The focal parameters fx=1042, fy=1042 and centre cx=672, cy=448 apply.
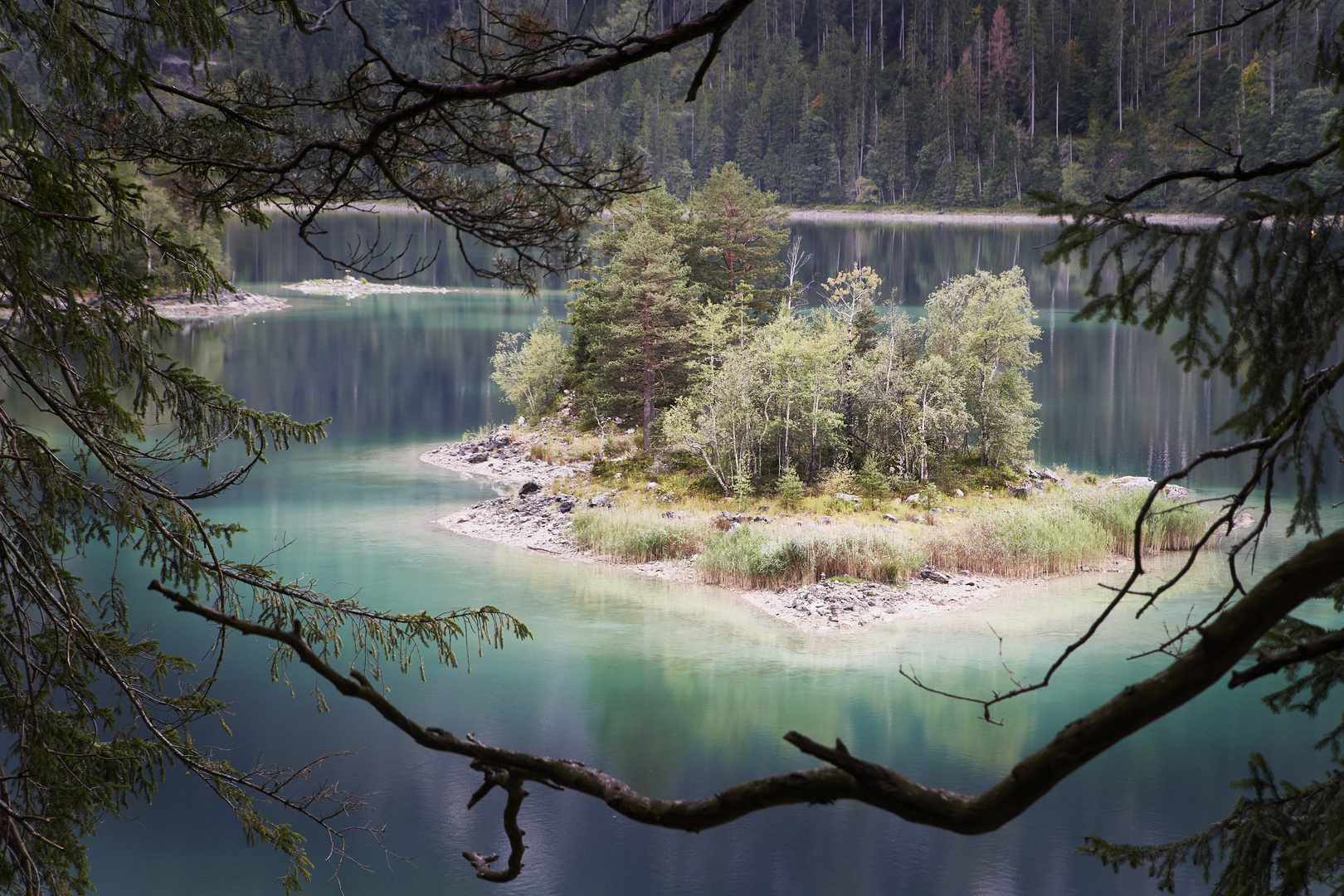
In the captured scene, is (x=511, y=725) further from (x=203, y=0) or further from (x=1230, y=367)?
(x=1230, y=367)

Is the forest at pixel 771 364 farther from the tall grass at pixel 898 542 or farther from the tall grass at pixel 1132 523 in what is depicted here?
the tall grass at pixel 1132 523

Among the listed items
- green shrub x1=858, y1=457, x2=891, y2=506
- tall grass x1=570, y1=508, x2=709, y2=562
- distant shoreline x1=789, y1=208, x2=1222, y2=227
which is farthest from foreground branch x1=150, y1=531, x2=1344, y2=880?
distant shoreline x1=789, y1=208, x2=1222, y2=227

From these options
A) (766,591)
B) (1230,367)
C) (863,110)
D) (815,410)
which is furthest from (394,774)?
(863,110)

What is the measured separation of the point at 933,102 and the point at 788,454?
58384mm

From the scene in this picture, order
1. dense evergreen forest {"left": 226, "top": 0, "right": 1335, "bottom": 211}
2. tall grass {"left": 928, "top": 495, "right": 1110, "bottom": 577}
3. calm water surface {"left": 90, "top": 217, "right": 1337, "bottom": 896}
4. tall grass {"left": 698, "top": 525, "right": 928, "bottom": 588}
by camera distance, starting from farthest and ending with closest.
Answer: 1. dense evergreen forest {"left": 226, "top": 0, "right": 1335, "bottom": 211}
2. tall grass {"left": 928, "top": 495, "right": 1110, "bottom": 577}
3. tall grass {"left": 698, "top": 525, "right": 928, "bottom": 588}
4. calm water surface {"left": 90, "top": 217, "right": 1337, "bottom": 896}

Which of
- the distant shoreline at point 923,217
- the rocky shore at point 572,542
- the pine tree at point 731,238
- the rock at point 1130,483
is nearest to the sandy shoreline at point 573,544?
the rocky shore at point 572,542

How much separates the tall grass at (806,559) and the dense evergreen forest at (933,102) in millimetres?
47076

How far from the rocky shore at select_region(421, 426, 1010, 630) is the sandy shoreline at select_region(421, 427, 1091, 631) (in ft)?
0.04

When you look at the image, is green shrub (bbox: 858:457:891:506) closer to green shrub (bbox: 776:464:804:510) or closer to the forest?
the forest

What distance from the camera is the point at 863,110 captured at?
70.0m

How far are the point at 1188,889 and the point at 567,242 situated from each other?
23.2ft

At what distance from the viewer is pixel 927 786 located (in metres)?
1.37

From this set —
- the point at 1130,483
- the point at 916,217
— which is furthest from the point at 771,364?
the point at 916,217

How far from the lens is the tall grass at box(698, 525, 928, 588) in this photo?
13523mm
